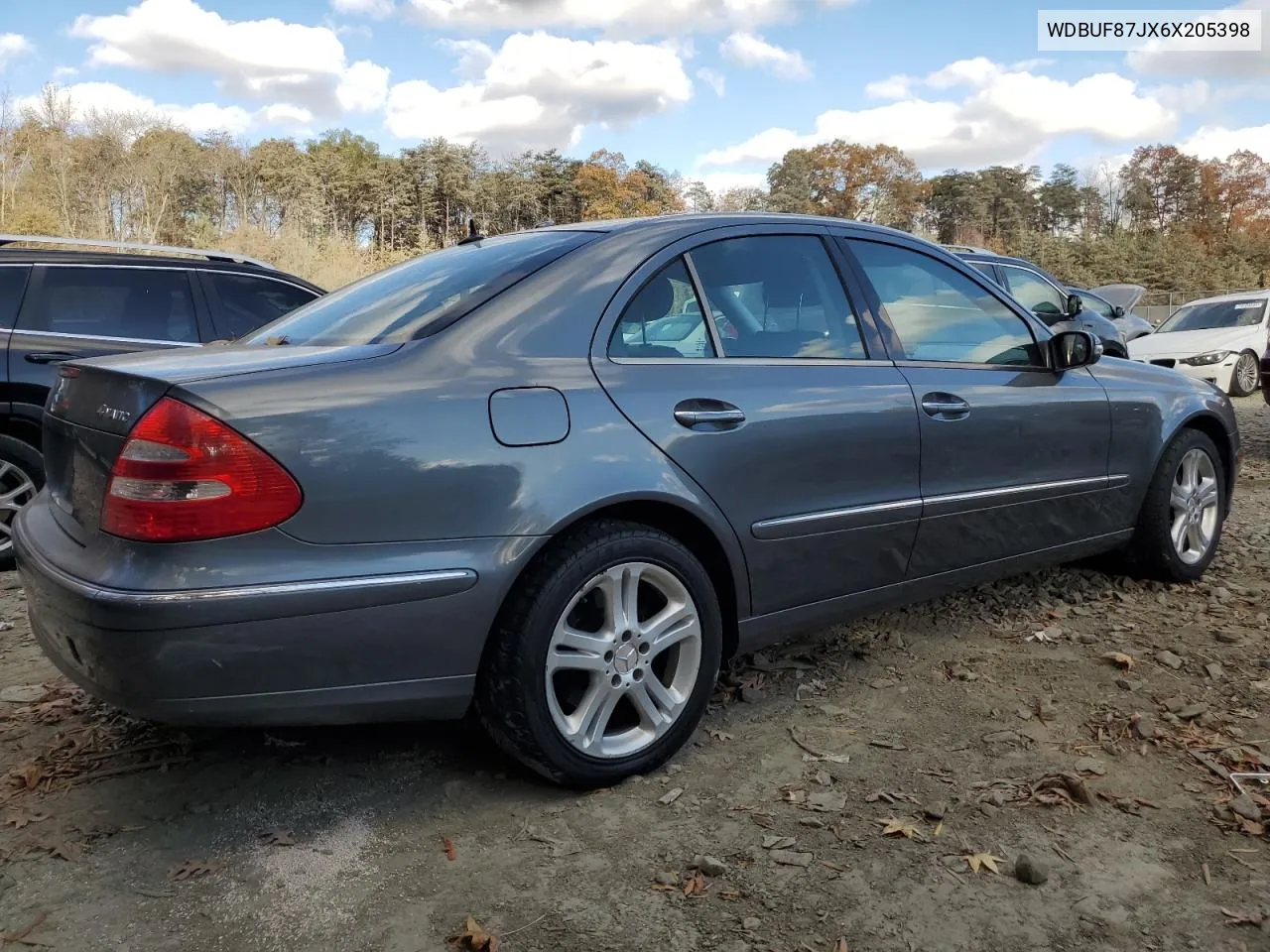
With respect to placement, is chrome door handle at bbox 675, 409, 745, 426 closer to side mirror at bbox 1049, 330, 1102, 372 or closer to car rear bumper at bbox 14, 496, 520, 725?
car rear bumper at bbox 14, 496, 520, 725

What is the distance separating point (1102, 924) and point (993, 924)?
223mm

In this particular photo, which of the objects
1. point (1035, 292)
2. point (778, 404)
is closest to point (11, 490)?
point (778, 404)

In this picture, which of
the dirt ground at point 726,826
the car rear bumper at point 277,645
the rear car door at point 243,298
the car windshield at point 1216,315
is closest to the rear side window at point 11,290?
the rear car door at point 243,298

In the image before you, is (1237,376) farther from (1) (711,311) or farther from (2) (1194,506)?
(1) (711,311)

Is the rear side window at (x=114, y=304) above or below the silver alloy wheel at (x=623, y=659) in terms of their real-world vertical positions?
above

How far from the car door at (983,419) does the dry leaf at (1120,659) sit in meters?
0.47

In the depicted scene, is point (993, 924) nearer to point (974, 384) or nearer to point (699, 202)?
point (974, 384)

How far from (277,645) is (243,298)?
4.23 meters

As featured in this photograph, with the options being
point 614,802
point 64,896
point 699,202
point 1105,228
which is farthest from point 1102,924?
point 1105,228

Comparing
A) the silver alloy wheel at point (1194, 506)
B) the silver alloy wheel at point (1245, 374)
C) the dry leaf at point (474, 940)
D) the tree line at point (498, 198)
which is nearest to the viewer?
the dry leaf at point (474, 940)

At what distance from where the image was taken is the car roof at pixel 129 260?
5098 mm

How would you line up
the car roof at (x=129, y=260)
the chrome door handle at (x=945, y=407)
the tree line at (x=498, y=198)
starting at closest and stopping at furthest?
1. the chrome door handle at (x=945, y=407)
2. the car roof at (x=129, y=260)
3. the tree line at (x=498, y=198)

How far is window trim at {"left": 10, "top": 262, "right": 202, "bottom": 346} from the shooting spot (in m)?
5.05

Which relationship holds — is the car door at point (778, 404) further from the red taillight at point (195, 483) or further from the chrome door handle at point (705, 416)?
the red taillight at point (195, 483)
